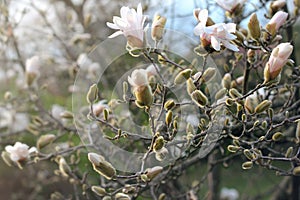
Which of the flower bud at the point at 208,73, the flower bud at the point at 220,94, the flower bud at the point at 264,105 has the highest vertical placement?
the flower bud at the point at 208,73

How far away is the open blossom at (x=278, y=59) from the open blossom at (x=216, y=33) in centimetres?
7

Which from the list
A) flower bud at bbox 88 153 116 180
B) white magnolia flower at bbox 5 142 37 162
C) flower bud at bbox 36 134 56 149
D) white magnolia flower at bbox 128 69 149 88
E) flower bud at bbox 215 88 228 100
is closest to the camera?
white magnolia flower at bbox 128 69 149 88

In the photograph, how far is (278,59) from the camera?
0.78 m

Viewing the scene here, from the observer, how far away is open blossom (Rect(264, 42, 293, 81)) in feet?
2.52

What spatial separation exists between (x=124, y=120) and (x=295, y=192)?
0.59m

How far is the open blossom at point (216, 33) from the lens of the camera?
0.77 metres

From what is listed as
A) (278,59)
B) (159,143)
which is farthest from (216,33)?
(159,143)

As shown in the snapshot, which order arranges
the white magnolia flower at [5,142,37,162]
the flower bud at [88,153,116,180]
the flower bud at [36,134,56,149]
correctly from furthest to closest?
1. the flower bud at [36,134,56,149]
2. the white magnolia flower at [5,142,37,162]
3. the flower bud at [88,153,116,180]

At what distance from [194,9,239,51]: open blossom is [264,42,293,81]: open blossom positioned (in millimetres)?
71

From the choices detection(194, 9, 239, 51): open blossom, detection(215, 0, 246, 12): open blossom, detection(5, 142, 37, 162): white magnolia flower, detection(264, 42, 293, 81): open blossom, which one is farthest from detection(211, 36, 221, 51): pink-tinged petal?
detection(5, 142, 37, 162): white magnolia flower

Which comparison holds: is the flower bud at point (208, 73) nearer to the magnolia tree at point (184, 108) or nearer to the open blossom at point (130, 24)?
the magnolia tree at point (184, 108)

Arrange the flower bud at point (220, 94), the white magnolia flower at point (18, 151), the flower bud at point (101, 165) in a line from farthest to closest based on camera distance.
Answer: the white magnolia flower at point (18, 151) → the flower bud at point (220, 94) → the flower bud at point (101, 165)

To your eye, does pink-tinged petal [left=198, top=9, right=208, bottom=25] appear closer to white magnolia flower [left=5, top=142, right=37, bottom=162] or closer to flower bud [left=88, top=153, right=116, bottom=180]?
flower bud [left=88, top=153, right=116, bottom=180]

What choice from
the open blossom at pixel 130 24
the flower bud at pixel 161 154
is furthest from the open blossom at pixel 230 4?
the flower bud at pixel 161 154
